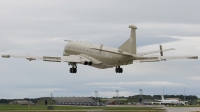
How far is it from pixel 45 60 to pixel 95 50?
10952 mm

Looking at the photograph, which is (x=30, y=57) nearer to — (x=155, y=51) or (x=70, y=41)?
(x=70, y=41)

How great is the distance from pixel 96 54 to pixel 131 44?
10.4m

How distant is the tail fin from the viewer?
288 ft

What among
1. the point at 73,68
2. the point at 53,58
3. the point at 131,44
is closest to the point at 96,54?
the point at 73,68

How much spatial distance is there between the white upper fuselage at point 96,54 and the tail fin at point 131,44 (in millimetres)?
1604

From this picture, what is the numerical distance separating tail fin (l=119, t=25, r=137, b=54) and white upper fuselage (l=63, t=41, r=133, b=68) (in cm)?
160

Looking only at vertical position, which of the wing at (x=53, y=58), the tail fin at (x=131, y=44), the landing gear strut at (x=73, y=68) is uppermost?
the tail fin at (x=131, y=44)

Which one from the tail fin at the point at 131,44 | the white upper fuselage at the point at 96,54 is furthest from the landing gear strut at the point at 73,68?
the tail fin at the point at 131,44

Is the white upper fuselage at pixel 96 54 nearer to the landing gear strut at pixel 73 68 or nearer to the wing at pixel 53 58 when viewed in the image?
the wing at pixel 53 58

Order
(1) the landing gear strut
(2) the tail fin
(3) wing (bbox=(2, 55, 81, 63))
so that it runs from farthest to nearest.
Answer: (1) the landing gear strut, (3) wing (bbox=(2, 55, 81, 63)), (2) the tail fin

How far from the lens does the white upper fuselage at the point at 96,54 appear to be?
88438mm

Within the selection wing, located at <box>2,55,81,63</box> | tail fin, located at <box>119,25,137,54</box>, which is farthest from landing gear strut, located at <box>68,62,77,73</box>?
tail fin, located at <box>119,25,137,54</box>

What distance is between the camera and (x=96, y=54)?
95.2 meters

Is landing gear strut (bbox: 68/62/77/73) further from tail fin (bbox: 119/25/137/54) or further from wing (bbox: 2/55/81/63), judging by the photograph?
tail fin (bbox: 119/25/137/54)
